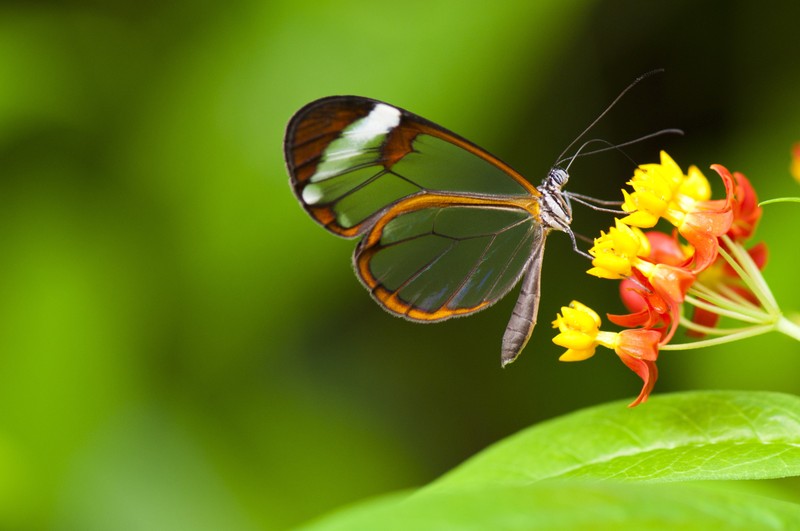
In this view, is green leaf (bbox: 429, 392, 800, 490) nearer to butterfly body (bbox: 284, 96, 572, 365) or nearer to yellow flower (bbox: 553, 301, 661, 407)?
yellow flower (bbox: 553, 301, 661, 407)

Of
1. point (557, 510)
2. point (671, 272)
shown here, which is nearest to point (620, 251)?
point (671, 272)

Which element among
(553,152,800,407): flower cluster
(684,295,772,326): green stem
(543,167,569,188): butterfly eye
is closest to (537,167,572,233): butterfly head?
(543,167,569,188): butterfly eye

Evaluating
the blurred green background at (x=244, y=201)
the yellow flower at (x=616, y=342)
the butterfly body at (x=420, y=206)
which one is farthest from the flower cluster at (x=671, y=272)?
the blurred green background at (x=244, y=201)

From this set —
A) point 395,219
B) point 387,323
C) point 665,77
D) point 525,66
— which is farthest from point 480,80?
point 395,219

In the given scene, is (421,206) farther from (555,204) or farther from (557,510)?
(557,510)

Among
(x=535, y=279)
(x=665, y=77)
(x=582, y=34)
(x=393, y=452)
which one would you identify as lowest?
(x=393, y=452)

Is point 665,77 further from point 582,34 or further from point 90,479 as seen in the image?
point 90,479

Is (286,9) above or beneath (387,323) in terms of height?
above
